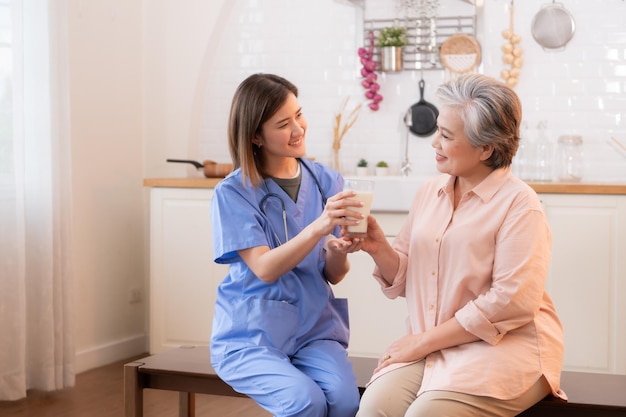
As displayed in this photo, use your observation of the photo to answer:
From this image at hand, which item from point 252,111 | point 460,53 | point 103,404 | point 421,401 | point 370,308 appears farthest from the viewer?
point 460,53

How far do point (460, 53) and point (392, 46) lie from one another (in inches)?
13.2

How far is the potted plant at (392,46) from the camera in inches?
173

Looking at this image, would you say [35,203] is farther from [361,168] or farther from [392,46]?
[392,46]

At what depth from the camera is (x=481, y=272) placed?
2.06m

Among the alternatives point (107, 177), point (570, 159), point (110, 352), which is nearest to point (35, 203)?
point (107, 177)

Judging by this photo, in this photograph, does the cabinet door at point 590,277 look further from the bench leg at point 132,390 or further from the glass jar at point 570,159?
the bench leg at point 132,390

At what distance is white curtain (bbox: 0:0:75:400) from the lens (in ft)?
11.7

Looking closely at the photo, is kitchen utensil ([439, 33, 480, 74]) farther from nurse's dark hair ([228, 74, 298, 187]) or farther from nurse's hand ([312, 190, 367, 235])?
nurse's hand ([312, 190, 367, 235])

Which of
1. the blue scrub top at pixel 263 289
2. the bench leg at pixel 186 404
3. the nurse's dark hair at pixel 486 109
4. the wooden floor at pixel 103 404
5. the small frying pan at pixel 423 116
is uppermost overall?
the small frying pan at pixel 423 116

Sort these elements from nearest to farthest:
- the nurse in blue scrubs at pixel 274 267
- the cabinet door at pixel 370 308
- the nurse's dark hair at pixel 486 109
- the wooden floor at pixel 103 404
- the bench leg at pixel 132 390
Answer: the nurse's dark hair at pixel 486 109 → the nurse in blue scrubs at pixel 274 267 → the bench leg at pixel 132 390 → the wooden floor at pixel 103 404 → the cabinet door at pixel 370 308

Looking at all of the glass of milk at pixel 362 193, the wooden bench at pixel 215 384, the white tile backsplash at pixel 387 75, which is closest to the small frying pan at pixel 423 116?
the white tile backsplash at pixel 387 75

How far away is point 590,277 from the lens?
3666mm

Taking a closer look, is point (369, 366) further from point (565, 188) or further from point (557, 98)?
point (557, 98)

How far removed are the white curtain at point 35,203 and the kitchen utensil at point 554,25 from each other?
2196 mm
